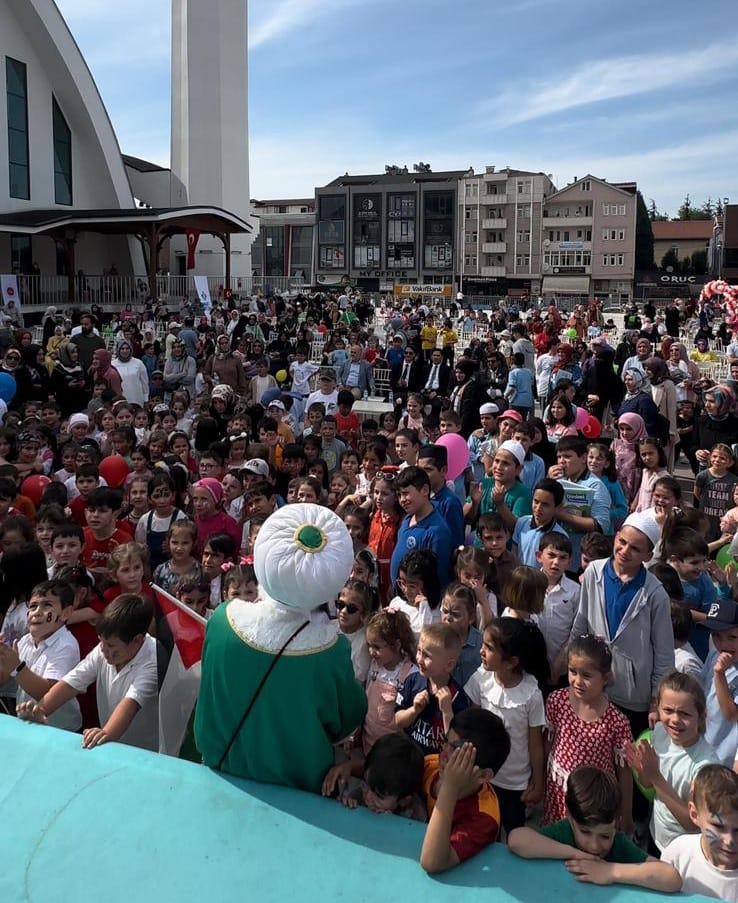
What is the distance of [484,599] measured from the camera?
4074mm

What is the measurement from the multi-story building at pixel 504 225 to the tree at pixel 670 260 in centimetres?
1428

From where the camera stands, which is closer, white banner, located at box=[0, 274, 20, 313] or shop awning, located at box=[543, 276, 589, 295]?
white banner, located at box=[0, 274, 20, 313]

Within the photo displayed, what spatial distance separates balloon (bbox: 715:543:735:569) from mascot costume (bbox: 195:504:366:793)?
134 inches

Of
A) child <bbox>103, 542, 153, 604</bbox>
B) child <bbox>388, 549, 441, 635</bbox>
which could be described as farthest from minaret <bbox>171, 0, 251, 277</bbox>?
child <bbox>388, 549, 441, 635</bbox>

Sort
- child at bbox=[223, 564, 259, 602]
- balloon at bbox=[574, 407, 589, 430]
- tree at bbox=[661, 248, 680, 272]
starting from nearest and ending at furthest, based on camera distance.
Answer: child at bbox=[223, 564, 259, 602], balloon at bbox=[574, 407, 589, 430], tree at bbox=[661, 248, 680, 272]

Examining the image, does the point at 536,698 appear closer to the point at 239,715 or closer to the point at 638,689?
the point at 638,689

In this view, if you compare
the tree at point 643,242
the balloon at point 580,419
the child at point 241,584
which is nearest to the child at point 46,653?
the child at point 241,584

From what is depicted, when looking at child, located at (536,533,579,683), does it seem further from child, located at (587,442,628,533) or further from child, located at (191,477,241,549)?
child, located at (191,477,241,549)

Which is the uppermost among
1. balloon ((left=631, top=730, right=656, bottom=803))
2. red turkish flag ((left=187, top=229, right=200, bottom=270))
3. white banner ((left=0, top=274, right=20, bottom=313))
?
red turkish flag ((left=187, top=229, right=200, bottom=270))

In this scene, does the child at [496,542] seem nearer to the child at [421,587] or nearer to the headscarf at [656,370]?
the child at [421,587]

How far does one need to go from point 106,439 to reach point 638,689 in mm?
6050

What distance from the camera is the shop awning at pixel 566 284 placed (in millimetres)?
73062

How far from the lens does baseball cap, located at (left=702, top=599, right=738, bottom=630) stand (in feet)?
11.2

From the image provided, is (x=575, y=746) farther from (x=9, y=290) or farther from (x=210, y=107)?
(x=210, y=107)
